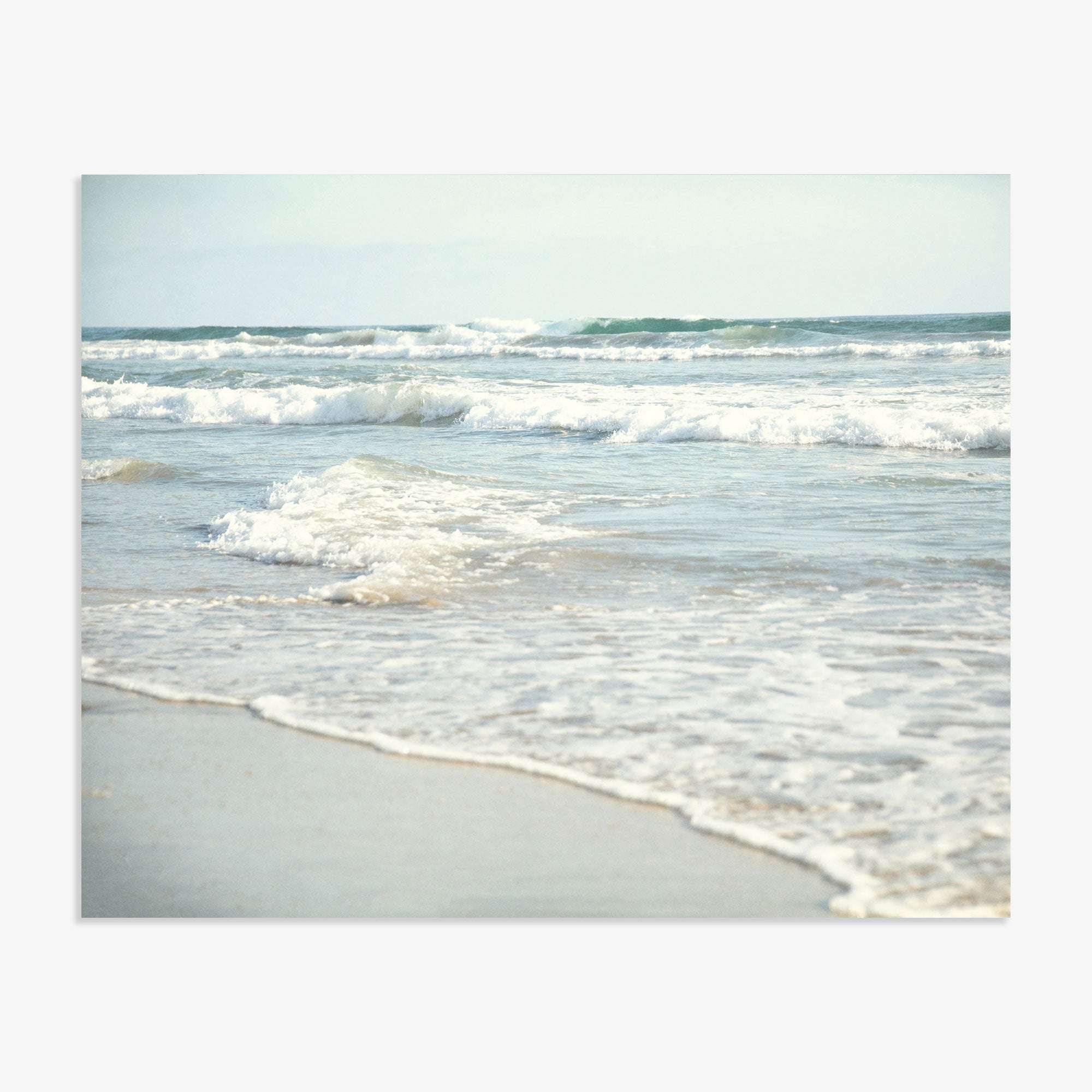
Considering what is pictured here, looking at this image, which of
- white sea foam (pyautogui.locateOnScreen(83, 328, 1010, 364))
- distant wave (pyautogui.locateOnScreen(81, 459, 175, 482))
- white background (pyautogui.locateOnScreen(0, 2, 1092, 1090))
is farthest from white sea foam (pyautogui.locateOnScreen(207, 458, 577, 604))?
white background (pyautogui.locateOnScreen(0, 2, 1092, 1090))

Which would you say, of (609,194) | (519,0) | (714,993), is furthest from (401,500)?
(714,993)

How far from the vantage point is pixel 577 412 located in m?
4.68

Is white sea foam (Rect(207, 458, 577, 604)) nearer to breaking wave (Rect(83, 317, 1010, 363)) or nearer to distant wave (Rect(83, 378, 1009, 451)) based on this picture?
distant wave (Rect(83, 378, 1009, 451))

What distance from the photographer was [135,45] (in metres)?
3.20

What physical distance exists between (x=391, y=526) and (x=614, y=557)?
0.89 metres

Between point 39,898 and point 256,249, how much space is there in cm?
198

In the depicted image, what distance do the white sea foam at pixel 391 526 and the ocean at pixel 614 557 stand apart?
1cm

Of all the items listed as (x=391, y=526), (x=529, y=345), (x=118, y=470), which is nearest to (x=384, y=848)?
(x=118, y=470)

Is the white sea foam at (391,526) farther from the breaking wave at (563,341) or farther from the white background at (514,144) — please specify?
the white background at (514,144)

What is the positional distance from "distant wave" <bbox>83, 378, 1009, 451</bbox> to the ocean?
0.05 ft

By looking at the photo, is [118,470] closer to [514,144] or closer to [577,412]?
[514,144]

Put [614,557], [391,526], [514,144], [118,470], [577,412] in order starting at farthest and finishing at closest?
[577,412], [391,526], [614,557], [118,470], [514,144]

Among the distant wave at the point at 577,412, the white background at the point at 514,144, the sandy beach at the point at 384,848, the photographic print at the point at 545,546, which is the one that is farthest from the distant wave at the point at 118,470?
the sandy beach at the point at 384,848

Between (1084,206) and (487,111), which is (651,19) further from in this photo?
(1084,206)
